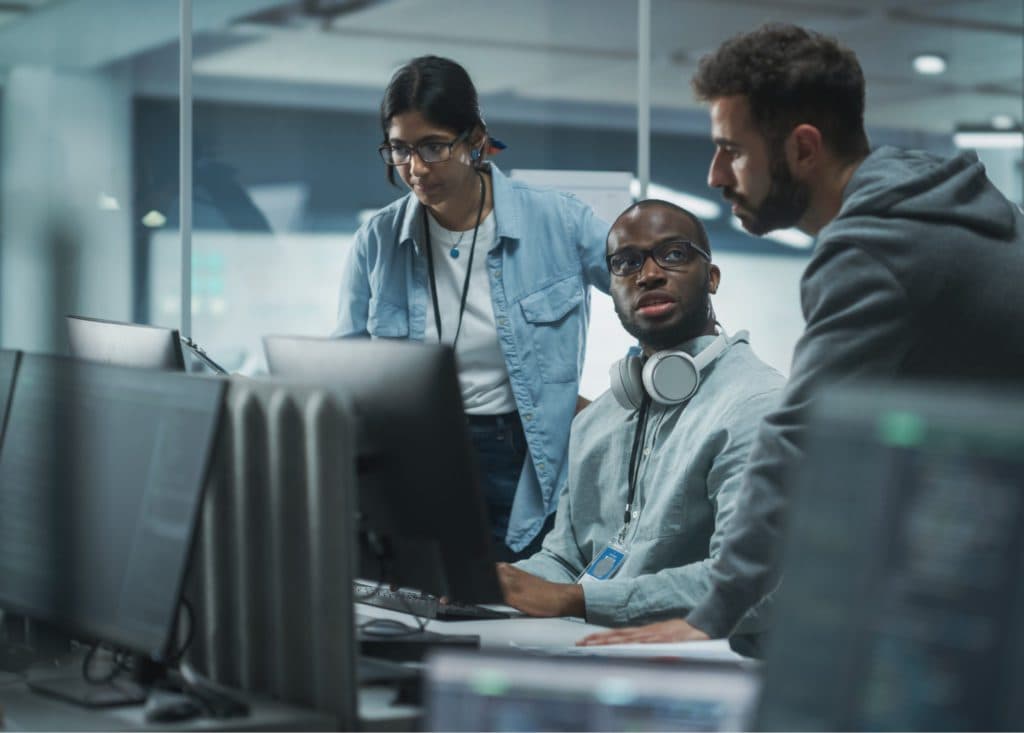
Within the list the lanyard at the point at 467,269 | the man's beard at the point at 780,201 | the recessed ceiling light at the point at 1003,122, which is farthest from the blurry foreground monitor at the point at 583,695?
the recessed ceiling light at the point at 1003,122

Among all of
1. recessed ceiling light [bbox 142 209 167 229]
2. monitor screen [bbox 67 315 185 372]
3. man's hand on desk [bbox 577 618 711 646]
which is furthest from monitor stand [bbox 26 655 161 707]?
recessed ceiling light [bbox 142 209 167 229]

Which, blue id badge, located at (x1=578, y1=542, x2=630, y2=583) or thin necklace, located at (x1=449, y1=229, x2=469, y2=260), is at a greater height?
thin necklace, located at (x1=449, y1=229, x2=469, y2=260)

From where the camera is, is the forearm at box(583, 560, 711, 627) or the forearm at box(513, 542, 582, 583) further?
the forearm at box(513, 542, 582, 583)

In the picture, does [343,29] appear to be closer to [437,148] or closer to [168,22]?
[168,22]

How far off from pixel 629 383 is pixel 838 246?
28.5 inches

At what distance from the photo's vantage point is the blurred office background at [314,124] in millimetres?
4211

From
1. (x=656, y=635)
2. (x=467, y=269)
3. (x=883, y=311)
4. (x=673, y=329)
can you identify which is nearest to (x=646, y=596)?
(x=656, y=635)

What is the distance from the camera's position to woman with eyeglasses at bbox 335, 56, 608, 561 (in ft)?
9.14

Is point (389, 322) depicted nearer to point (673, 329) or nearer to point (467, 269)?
point (467, 269)

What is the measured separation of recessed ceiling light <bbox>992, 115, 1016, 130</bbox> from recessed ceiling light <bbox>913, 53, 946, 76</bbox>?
0.30 metres

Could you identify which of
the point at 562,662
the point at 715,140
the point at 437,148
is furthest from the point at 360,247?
the point at 562,662

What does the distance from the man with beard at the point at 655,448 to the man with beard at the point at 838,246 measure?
0.30m

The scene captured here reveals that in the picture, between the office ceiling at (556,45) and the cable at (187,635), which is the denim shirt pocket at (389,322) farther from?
the office ceiling at (556,45)

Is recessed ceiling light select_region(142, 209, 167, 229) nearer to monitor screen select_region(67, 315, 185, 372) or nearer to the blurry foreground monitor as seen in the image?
monitor screen select_region(67, 315, 185, 372)
